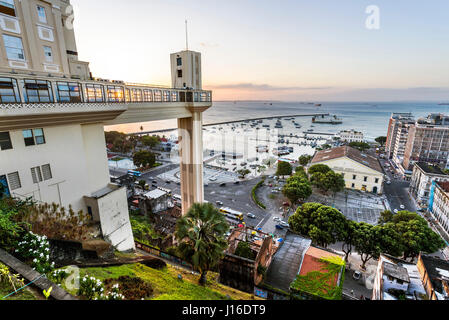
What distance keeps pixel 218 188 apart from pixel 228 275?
101 feet

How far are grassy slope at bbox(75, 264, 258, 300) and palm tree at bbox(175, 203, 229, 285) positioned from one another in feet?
3.60

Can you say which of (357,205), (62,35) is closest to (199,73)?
(62,35)


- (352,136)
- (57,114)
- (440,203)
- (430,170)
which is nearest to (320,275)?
(57,114)

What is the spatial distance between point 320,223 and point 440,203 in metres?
23.9

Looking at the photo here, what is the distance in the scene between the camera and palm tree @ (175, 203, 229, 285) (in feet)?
35.3

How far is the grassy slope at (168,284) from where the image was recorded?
9102 mm

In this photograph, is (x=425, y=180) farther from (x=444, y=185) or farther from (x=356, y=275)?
(x=356, y=275)

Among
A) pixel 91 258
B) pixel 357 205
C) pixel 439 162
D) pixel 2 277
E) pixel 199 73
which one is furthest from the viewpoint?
pixel 439 162

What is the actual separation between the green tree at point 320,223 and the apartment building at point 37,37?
2386 centimetres

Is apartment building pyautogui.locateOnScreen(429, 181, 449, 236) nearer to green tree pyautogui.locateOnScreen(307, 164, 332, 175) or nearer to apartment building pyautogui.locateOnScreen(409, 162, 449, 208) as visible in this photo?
apartment building pyautogui.locateOnScreen(409, 162, 449, 208)

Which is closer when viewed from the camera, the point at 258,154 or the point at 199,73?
the point at 199,73

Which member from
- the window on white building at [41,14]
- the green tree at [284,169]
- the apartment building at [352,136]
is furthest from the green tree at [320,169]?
the apartment building at [352,136]
